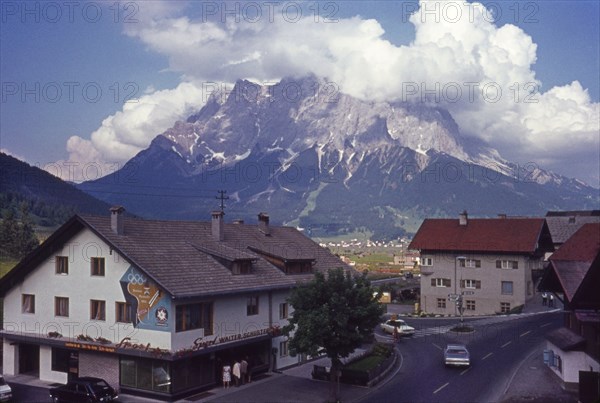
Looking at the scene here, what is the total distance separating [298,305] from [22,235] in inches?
3653

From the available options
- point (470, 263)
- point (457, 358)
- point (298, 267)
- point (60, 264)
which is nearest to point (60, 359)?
point (60, 264)

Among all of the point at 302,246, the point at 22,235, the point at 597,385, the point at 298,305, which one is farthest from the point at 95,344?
the point at 22,235

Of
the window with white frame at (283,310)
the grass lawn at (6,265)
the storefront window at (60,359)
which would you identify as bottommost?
the storefront window at (60,359)

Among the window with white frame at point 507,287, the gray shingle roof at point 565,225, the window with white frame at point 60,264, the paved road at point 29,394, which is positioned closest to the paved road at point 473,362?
the window with white frame at point 507,287

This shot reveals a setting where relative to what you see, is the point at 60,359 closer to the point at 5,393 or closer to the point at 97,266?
the point at 5,393

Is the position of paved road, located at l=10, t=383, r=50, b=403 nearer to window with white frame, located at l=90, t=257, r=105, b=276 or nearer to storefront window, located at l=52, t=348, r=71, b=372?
storefront window, located at l=52, t=348, r=71, b=372

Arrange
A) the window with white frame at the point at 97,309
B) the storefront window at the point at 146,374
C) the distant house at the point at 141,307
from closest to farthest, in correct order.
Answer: the storefront window at the point at 146,374, the distant house at the point at 141,307, the window with white frame at the point at 97,309

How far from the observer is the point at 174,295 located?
111 ft

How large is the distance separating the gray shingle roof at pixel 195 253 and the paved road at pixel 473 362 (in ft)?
32.9

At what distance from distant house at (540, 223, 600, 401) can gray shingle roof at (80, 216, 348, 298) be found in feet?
55.5

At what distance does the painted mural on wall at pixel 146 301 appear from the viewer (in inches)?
1378

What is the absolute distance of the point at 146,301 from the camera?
35.9 meters

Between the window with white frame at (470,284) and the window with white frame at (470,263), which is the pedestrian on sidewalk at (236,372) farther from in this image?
the window with white frame at (470,263)

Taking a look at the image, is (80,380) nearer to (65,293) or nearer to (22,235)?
(65,293)
